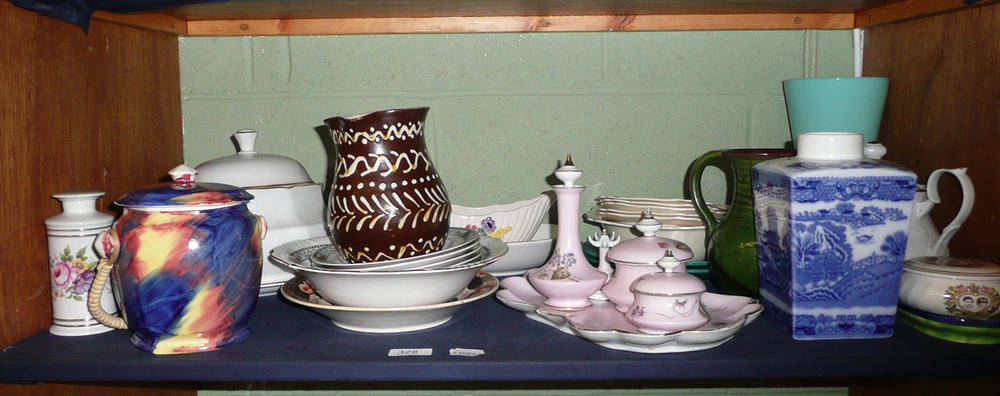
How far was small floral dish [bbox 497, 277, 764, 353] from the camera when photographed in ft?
2.67

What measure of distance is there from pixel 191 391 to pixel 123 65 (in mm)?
628

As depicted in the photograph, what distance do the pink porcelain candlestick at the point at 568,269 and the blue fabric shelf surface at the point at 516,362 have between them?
9cm

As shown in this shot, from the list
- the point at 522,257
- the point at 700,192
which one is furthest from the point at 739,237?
the point at 522,257

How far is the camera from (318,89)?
51.6 inches

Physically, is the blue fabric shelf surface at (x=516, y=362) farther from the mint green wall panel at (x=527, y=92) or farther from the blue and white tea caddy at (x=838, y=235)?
the mint green wall panel at (x=527, y=92)

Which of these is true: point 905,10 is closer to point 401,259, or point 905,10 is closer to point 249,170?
point 401,259

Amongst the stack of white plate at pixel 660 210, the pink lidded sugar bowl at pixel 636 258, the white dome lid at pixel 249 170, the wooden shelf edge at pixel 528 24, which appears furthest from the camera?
the wooden shelf edge at pixel 528 24

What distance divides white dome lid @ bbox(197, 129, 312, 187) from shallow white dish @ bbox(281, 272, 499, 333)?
0.58 ft

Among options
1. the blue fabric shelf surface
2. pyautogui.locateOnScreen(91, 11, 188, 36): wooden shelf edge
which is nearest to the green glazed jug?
the blue fabric shelf surface

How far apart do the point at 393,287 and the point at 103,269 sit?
12.8 inches

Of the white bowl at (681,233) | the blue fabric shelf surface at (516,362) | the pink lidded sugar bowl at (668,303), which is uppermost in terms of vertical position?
the white bowl at (681,233)

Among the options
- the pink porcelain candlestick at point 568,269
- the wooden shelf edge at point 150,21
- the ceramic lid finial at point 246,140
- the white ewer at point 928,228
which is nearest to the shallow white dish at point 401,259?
the pink porcelain candlestick at point 568,269

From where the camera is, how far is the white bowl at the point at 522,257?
1124 millimetres

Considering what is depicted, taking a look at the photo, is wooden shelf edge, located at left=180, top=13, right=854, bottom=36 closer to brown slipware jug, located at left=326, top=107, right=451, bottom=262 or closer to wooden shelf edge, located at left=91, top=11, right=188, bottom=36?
wooden shelf edge, located at left=91, top=11, right=188, bottom=36
